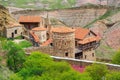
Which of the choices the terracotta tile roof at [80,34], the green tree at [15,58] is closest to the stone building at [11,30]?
the terracotta tile roof at [80,34]

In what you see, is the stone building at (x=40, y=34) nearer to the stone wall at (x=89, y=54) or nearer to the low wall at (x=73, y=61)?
the stone wall at (x=89, y=54)

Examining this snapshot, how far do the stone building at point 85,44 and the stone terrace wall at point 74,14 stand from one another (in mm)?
29520

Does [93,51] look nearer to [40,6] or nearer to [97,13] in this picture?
[97,13]

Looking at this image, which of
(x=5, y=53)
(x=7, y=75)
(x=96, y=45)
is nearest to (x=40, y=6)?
(x=96, y=45)

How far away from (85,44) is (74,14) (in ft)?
121

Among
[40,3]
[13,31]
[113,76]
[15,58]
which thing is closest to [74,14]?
[40,3]

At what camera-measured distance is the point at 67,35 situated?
50.6m

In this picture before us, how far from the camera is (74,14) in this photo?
95.8m

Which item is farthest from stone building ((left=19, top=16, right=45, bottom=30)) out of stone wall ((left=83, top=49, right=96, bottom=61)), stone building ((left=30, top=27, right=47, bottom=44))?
→ stone wall ((left=83, top=49, right=96, bottom=61))

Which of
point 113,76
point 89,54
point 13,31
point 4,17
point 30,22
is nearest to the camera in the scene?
point 113,76

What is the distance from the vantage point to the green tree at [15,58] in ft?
131

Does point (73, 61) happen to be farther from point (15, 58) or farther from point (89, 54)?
point (89, 54)

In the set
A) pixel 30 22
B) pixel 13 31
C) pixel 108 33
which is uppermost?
pixel 30 22

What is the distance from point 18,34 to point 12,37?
1.31 m
